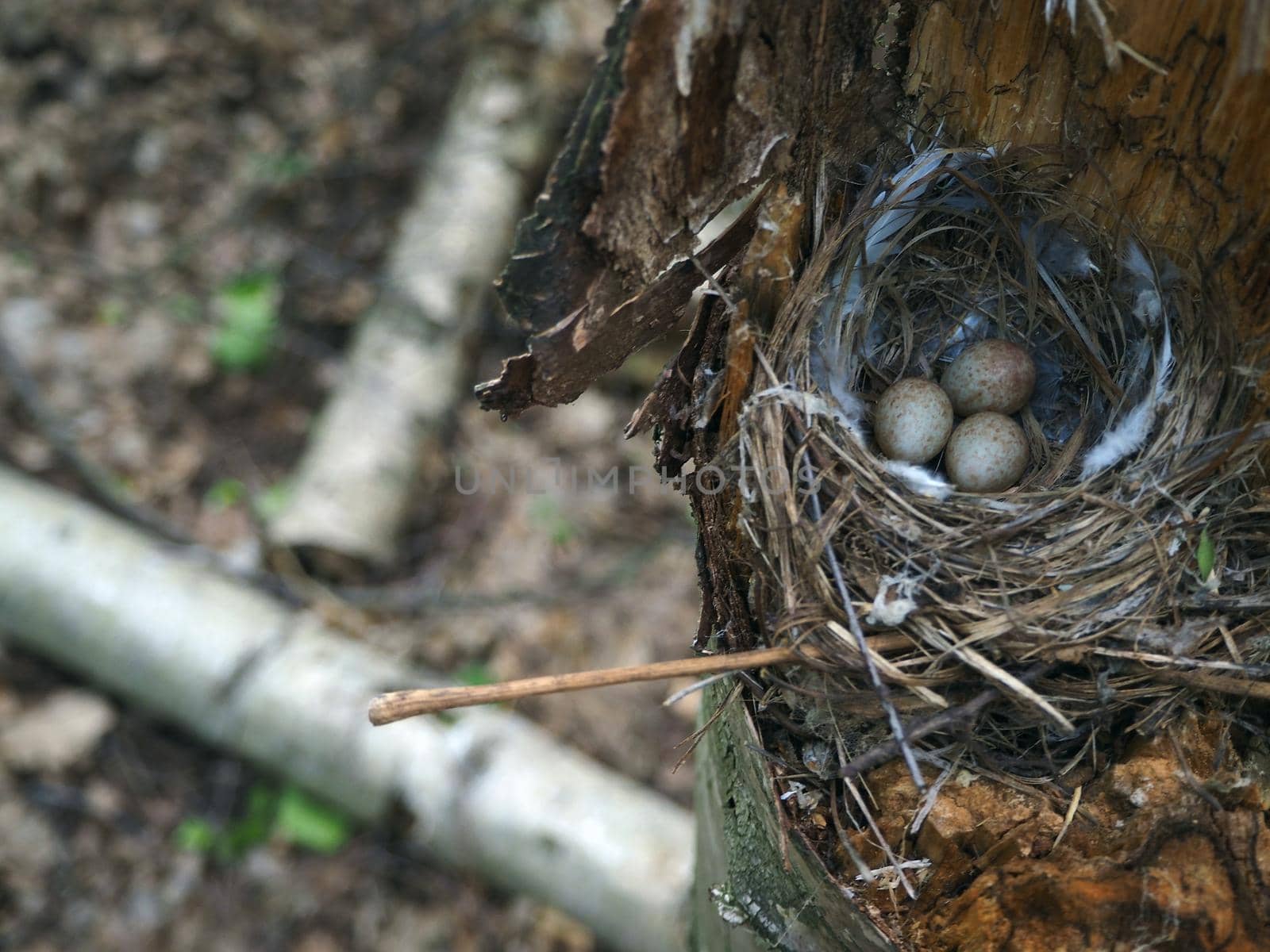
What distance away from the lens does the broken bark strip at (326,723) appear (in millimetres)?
2822

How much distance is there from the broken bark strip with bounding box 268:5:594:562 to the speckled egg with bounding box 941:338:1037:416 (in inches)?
89.8

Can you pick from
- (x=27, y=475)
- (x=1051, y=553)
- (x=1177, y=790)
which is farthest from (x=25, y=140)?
(x=1177, y=790)

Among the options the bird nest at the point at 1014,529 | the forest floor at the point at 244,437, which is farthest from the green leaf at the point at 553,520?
the bird nest at the point at 1014,529

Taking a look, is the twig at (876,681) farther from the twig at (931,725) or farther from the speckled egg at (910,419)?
the speckled egg at (910,419)

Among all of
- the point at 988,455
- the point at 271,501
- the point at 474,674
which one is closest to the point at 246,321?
the point at 271,501

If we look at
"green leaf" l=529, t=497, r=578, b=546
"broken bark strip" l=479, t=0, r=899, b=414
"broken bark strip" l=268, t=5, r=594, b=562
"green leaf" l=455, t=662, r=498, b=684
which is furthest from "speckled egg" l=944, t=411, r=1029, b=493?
"broken bark strip" l=268, t=5, r=594, b=562

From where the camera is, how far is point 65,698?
3.55 meters

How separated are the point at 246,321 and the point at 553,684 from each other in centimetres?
346

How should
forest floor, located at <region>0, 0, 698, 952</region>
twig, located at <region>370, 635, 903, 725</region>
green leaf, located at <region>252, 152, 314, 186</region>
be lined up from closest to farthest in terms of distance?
1. twig, located at <region>370, 635, 903, 725</region>
2. forest floor, located at <region>0, 0, 698, 952</region>
3. green leaf, located at <region>252, 152, 314, 186</region>

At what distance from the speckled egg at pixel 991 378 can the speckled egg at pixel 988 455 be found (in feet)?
0.14

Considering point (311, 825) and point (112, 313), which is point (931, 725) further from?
point (112, 313)

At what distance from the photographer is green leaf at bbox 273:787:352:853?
3.32 metres

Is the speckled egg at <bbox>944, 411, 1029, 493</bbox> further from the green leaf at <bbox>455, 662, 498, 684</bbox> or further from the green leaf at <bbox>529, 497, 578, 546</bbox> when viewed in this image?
the green leaf at <bbox>529, 497, 578, 546</bbox>

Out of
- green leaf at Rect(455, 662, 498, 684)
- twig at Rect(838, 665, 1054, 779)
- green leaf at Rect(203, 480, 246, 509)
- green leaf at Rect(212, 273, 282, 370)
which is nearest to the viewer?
twig at Rect(838, 665, 1054, 779)
